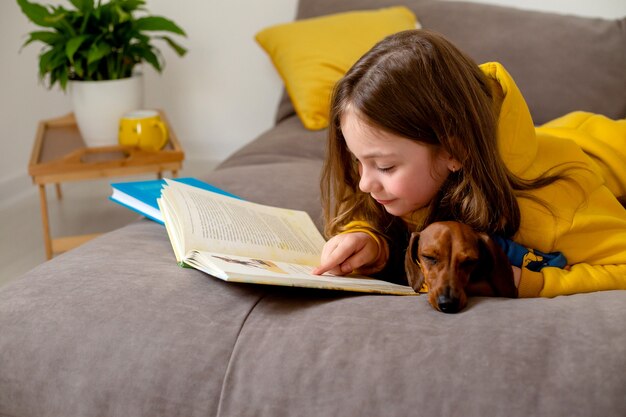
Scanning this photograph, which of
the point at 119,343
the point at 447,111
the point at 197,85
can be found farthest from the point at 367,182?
the point at 197,85

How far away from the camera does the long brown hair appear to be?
1146mm

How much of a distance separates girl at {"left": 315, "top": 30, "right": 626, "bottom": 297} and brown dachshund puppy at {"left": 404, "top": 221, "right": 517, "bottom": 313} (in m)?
0.05

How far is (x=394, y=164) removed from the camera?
46.7 inches

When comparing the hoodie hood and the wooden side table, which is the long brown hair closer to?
the hoodie hood

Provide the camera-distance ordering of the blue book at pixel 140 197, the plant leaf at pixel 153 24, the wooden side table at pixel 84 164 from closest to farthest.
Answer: the blue book at pixel 140 197 → the wooden side table at pixel 84 164 → the plant leaf at pixel 153 24

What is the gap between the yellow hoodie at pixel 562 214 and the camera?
116 centimetres

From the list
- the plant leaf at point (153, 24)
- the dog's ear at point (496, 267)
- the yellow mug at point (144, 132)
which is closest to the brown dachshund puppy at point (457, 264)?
the dog's ear at point (496, 267)

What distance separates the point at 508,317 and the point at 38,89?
2504 millimetres

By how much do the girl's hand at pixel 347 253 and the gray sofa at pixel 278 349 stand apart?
59 millimetres

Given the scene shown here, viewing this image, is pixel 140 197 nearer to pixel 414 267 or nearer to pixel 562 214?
pixel 414 267

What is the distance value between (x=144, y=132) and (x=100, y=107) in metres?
0.18

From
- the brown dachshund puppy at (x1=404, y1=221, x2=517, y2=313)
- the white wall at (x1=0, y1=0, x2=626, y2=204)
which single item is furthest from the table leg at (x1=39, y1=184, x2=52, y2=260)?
the brown dachshund puppy at (x1=404, y1=221, x2=517, y2=313)

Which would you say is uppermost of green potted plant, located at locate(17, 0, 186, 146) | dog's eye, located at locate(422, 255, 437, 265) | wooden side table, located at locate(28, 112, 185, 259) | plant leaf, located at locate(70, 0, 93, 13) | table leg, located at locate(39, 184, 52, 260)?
dog's eye, located at locate(422, 255, 437, 265)

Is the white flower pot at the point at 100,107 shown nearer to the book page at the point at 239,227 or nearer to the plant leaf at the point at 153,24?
the plant leaf at the point at 153,24
